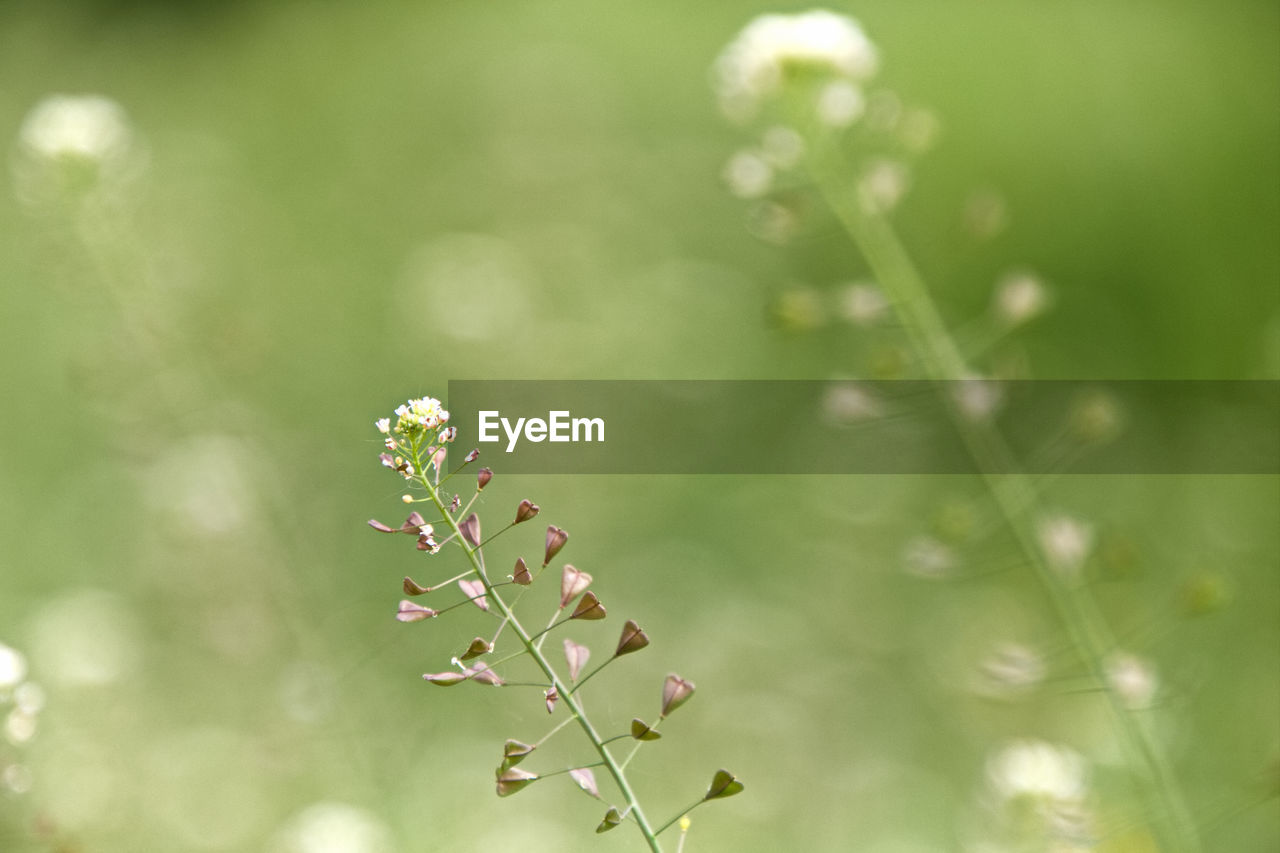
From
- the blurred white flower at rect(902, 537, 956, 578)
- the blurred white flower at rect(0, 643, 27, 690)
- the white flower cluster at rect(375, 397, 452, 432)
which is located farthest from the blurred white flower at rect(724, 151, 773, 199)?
the blurred white flower at rect(0, 643, 27, 690)

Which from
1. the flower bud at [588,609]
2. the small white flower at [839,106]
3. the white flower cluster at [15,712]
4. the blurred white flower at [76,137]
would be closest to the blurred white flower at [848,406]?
the small white flower at [839,106]

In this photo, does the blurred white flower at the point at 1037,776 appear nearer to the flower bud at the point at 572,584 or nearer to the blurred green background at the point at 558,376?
the blurred green background at the point at 558,376

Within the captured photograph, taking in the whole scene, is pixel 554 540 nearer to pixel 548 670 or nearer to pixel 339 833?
pixel 548 670

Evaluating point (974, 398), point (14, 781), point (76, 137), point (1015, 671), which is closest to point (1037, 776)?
point (1015, 671)

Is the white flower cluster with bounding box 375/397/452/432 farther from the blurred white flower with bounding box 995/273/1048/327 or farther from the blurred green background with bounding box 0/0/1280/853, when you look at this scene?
the blurred white flower with bounding box 995/273/1048/327

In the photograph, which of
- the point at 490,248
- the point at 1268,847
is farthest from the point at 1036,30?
the point at 1268,847

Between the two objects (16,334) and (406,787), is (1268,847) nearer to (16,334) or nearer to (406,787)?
(406,787)

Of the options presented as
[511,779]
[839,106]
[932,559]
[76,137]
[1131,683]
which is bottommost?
[511,779]
